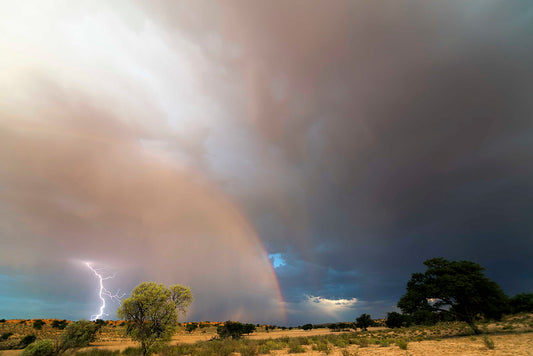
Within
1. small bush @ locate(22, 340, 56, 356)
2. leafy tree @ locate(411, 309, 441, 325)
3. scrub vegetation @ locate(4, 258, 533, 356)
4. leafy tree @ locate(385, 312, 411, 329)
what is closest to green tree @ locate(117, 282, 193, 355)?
scrub vegetation @ locate(4, 258, 533, 356)

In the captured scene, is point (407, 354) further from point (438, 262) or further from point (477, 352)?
point (438, 262)

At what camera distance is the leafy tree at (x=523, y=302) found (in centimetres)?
6450

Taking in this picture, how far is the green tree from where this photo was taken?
21.4m

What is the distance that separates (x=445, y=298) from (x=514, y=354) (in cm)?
1946

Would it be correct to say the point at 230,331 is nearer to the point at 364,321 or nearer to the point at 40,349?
the point at 40,349

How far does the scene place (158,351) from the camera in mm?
23859

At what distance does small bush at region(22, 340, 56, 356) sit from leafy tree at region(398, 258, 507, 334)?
4577cm

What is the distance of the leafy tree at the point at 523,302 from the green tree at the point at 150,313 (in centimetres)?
8913

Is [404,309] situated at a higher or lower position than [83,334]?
higher

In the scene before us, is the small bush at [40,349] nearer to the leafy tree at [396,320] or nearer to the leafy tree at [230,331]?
the leafy tree at [230,331]

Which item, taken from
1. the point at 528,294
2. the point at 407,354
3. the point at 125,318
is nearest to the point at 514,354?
the point at 407,354

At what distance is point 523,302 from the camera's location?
66.7 m

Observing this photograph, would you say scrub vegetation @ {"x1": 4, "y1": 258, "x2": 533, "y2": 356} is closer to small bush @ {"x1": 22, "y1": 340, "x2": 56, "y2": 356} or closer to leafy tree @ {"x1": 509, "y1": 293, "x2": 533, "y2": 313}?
small bush @ {"x1": 22, "y1": 340, "x2": 56, "y2": 356}

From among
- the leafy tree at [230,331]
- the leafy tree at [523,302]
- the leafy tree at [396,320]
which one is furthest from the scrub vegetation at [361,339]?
the leafy tree at [396,320]
